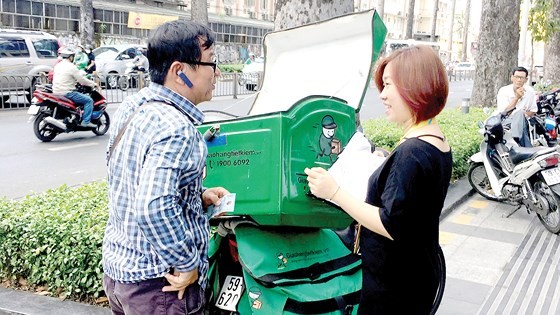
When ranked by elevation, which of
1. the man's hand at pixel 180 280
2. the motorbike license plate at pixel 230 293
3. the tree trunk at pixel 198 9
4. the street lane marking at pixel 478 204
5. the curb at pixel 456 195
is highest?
the tree trunk at pixel 198 9

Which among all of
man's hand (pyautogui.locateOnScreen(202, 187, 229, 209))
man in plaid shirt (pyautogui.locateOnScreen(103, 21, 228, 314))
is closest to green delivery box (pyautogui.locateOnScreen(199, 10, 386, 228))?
man's hand (pyautogui.locateOnScreen(202, 187, 229, 209))

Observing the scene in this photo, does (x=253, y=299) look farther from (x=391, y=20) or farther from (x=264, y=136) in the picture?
(x=391, y=20)

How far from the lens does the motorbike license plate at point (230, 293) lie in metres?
2.39

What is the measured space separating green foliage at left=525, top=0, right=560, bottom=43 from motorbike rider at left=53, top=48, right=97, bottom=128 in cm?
1028

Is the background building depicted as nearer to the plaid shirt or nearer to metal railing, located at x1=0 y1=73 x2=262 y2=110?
metal railing, located at x1=0 y1=73 x2=262 y2=110

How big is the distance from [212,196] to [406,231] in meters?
0.72

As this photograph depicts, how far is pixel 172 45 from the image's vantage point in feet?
5.86

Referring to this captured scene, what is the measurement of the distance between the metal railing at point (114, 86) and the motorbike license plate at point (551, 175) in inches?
200

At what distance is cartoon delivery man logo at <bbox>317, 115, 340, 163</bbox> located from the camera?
2219mm

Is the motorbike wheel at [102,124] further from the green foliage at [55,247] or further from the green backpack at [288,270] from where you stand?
the green backpack at [288,270]

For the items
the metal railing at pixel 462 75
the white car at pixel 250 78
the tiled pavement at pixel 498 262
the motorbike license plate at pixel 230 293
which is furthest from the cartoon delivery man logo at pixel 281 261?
the metal railing at pixel 462 75

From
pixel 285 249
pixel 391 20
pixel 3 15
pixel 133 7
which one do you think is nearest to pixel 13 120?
pixel 285 249

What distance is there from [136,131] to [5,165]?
682 centimetres

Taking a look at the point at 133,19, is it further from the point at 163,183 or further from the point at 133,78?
the point at 163,183
